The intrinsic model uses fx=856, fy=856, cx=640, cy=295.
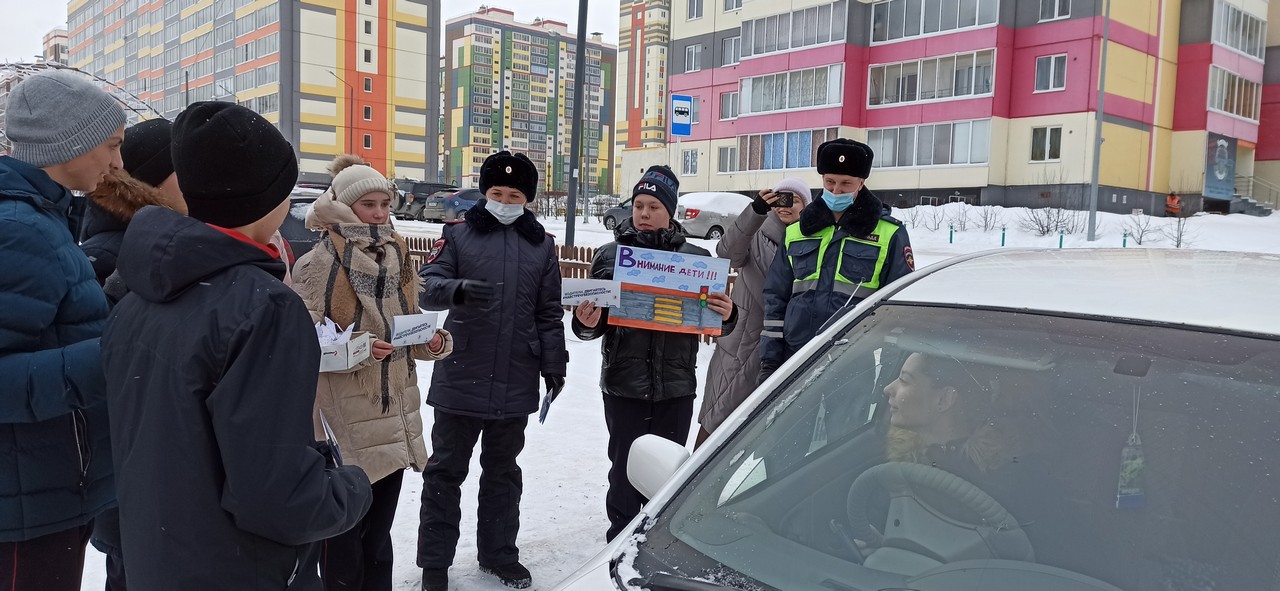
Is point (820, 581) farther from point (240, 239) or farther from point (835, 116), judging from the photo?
point (835, 116)

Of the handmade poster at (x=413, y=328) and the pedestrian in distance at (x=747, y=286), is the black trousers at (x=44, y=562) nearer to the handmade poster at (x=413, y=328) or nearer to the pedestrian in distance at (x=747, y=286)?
the handmade poster at (x=413, y=328)

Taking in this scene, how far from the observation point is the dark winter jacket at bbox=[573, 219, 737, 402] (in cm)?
413

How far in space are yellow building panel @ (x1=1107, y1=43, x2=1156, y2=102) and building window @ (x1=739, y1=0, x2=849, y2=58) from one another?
10.1 metres

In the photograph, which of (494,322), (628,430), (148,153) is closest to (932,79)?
(628,430)

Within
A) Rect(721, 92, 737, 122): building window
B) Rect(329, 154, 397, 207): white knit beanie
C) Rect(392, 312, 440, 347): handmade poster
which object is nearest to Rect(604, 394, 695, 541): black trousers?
Rect(392, 312, 440, 347): handmade poster

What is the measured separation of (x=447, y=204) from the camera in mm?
30844

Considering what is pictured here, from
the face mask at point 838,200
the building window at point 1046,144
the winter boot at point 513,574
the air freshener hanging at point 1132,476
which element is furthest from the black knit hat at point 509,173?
the building window at point 1046,144

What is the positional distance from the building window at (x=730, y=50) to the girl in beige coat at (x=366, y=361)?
134 feet

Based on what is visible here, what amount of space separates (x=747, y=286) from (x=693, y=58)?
42.5 m

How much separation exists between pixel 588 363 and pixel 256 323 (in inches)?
290

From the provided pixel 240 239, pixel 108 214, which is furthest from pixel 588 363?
pixel 240 239

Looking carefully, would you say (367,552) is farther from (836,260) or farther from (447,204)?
(447,204)

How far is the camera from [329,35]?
2421 inches

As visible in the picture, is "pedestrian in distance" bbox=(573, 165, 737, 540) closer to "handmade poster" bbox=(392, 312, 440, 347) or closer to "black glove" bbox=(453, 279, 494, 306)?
"black glove" bbox=(453, 279, 494, 306)
